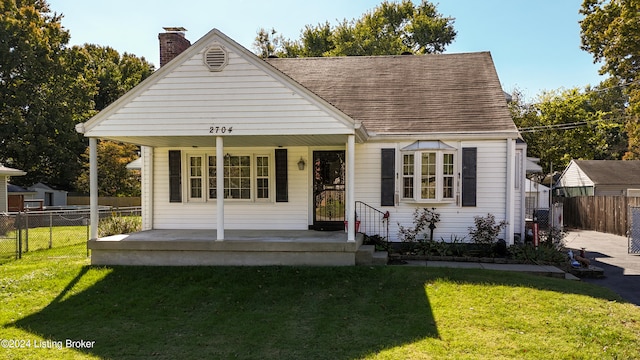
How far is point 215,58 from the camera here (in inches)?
346

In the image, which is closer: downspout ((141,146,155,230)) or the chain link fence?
the chain link fence

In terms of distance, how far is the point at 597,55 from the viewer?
71.1 ft

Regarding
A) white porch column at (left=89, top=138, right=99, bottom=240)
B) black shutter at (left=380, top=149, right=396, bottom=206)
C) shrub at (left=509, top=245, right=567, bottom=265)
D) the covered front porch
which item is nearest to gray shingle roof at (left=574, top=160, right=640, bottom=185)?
shrub at (left=509, top=245, right=567, bottom=265)

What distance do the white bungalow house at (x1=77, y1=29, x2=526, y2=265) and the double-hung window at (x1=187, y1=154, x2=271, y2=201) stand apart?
29 millimetres

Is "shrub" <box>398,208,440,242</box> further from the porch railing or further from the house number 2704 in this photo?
the house number 2704

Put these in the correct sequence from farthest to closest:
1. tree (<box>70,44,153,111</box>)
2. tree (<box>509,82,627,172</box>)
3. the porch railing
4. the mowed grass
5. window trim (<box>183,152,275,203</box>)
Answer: tree (<box>70,44,153,111</box>)
tree (<box>509,82,627,172</box>)
window trim (<box>183,152,275,203</box>)
the porch railing
the mowed grass

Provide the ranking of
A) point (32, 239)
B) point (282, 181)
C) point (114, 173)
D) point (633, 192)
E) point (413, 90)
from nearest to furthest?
point (282, 181) < point (413, 90) < point (32, 239) < point (633, 192) < point (114, 173)

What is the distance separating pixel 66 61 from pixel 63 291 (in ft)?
97.3

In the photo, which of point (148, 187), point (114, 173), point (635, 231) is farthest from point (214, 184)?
point (114, 173)

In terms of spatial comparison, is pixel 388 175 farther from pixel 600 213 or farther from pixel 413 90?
pixel 600 213

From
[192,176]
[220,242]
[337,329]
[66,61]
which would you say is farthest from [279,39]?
[337,329]

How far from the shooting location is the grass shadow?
17.8 ft

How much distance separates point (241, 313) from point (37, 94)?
3156 cm

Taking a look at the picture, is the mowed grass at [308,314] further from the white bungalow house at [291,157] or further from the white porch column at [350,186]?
the white bungalow house at [291,157]
